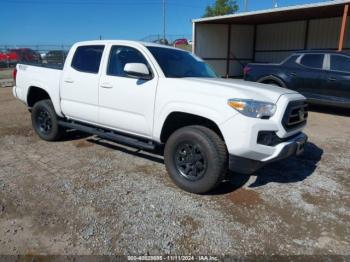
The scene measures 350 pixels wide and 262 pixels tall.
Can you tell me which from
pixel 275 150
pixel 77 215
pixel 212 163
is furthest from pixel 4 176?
pixel 275 150

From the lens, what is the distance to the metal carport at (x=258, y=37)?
51.3 ft

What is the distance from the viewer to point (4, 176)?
4.14 m

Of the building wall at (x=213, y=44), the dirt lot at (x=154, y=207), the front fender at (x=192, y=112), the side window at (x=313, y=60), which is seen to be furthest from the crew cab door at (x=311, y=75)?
the building wall at (x=213, y=44)

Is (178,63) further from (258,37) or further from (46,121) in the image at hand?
(258,37)

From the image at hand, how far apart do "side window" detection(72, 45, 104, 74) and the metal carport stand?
10753mm

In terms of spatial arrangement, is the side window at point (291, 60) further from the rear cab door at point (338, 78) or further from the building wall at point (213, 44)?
the building wall at point (213, 44)

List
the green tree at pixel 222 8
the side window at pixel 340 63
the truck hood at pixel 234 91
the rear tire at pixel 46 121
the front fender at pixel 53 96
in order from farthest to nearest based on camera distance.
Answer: the green tree at pixel 222 8
the side window at pixel 340 63
the rear tire at pixel 46 121
the front fender at pixel 53 96
the truck hood at pixel 234 91

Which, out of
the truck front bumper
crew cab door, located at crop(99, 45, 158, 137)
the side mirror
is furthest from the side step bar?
the truck front bumper

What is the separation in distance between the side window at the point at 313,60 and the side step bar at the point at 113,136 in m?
6.25

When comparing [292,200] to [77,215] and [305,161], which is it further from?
[77,215]

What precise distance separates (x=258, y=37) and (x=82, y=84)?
54.7ft

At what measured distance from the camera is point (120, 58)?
4.47 metres

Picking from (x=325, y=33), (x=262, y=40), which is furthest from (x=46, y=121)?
(x=262, y=40)

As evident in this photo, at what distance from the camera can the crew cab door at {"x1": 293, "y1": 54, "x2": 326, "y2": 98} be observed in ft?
26.7
